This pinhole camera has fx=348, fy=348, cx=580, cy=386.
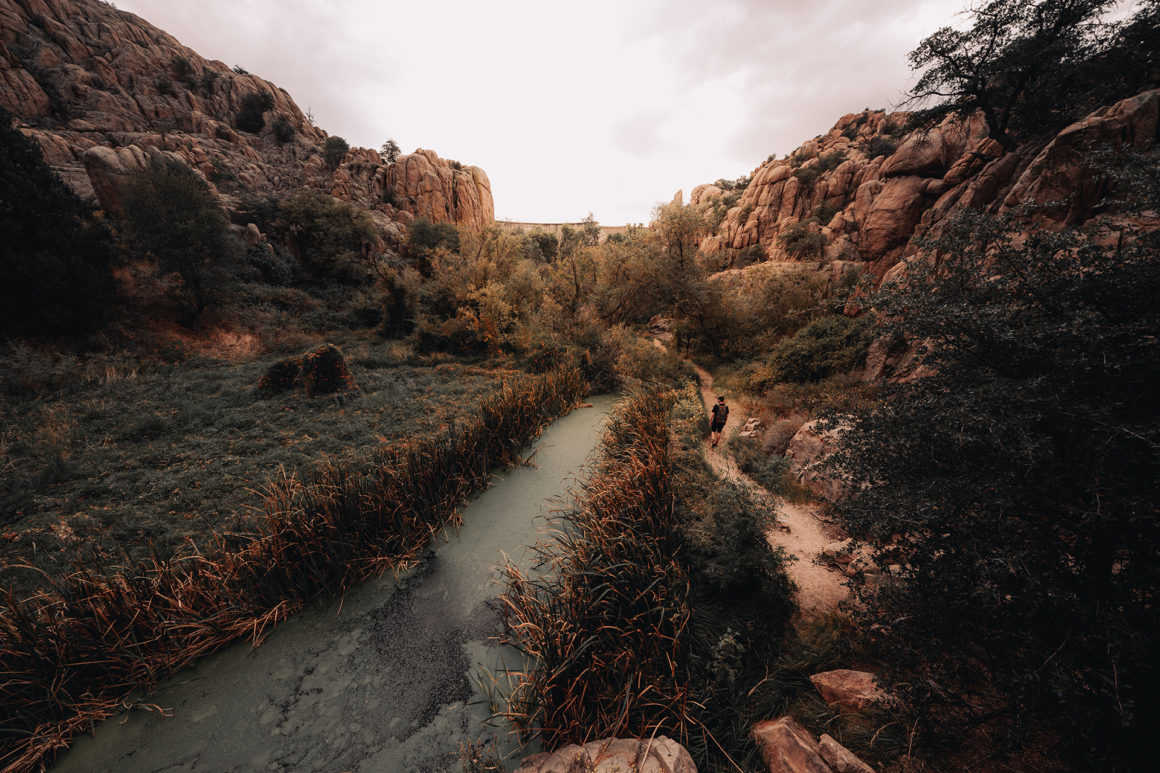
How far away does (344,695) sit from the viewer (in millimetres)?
3568

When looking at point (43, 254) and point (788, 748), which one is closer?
point (788, 748)

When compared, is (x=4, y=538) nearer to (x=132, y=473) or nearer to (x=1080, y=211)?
(x=132, y=473)

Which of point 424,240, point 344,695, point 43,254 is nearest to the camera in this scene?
point 344,695

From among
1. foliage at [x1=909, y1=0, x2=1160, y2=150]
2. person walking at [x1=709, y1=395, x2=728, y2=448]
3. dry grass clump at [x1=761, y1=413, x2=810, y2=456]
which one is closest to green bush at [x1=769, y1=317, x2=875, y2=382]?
dry grass clump at [x1=761, y1=413, x2=810, y2=456]

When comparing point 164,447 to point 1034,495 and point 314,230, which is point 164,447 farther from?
point 314,230

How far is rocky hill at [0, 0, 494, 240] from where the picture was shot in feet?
70.1

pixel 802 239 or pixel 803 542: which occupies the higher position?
pixel 802 239

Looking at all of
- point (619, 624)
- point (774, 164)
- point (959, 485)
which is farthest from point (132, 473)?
point (774, 164)

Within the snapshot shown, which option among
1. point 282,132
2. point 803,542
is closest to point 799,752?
point 803,542

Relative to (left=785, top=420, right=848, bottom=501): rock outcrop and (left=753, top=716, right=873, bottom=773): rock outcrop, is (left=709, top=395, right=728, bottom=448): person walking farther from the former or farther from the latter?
(left=753, top=716, right=873, bottom=773): rock outcrop

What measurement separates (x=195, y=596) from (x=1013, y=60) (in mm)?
24451

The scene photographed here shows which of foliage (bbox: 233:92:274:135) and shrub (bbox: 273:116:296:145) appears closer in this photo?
foliage (bbox: 233:92:274:135)

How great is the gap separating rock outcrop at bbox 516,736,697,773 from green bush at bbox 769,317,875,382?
11.1m

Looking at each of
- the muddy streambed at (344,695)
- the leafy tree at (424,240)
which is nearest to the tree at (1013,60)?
the muddy streambed at (344,695)
